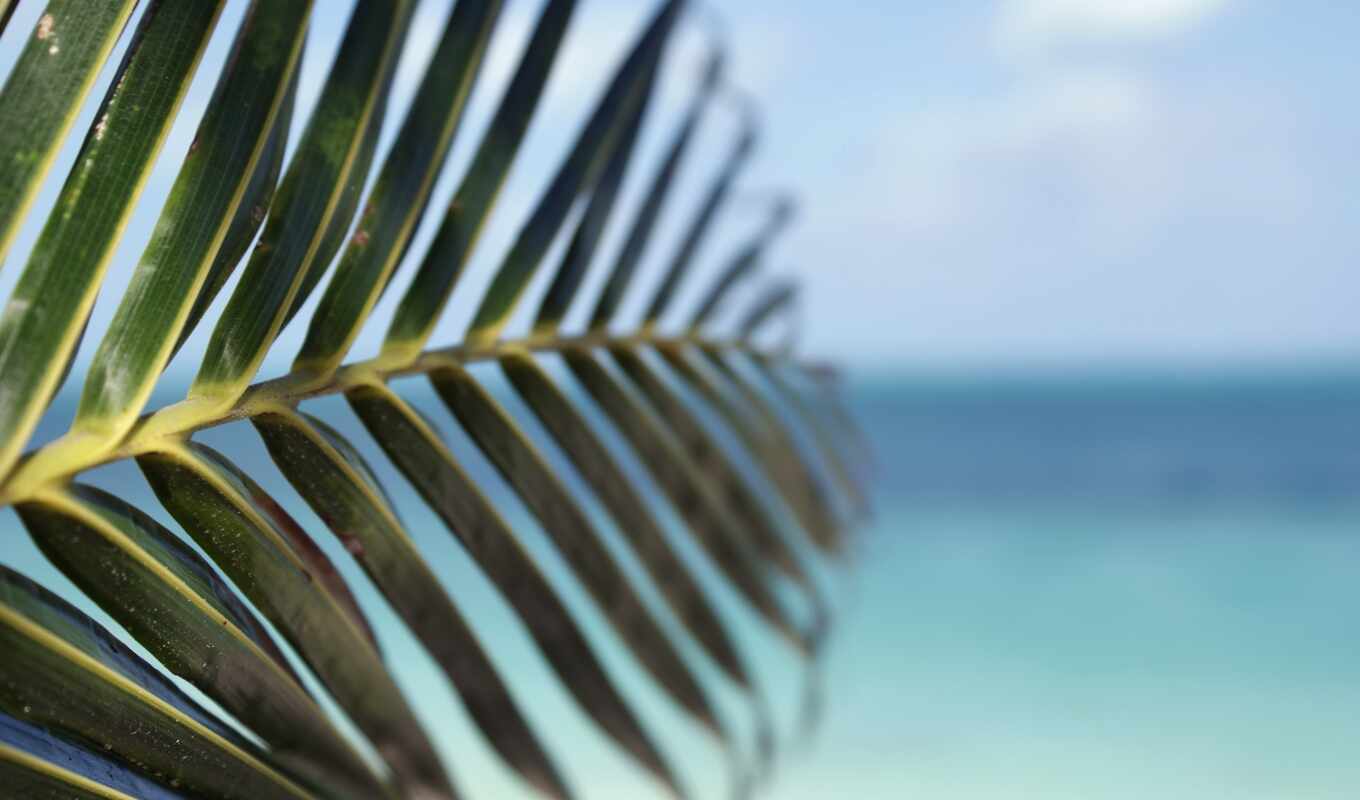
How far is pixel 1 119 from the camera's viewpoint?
243mm

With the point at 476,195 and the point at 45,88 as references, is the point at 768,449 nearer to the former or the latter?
the point at 476,195

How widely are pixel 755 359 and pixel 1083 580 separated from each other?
274 inches

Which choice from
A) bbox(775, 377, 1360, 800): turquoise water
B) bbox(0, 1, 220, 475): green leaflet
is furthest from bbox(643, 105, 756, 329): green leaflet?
bbox(775, 377, 1360, 800): turquoise water

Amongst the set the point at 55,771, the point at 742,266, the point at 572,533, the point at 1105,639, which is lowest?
the point at 55,771

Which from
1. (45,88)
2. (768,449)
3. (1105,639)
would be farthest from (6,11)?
(1105,639)

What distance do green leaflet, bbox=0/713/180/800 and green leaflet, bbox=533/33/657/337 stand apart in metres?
0.27

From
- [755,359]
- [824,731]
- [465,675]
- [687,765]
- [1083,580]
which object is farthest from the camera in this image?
[1083,580]

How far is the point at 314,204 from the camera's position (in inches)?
12.9

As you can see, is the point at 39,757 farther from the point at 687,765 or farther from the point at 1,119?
the point at 687,765

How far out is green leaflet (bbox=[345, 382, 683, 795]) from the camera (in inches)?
14.3

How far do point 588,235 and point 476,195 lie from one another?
0.09m

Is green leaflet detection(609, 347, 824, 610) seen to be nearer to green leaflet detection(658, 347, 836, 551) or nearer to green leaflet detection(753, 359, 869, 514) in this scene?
green leaflet detection(658, 347, 836, 551)

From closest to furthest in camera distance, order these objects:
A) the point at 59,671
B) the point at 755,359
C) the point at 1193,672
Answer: the point at 59,671
the point at 755,359
the point at 1193,672

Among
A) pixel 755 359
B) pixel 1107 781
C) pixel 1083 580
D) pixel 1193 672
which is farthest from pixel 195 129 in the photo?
pixel 1083 580
